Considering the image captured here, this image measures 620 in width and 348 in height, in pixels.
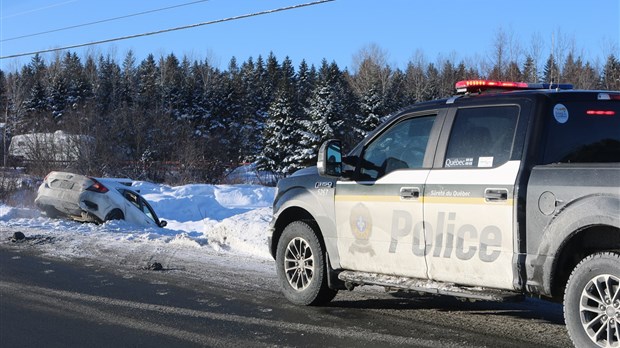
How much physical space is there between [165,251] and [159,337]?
5.32m

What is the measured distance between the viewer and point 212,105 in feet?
245

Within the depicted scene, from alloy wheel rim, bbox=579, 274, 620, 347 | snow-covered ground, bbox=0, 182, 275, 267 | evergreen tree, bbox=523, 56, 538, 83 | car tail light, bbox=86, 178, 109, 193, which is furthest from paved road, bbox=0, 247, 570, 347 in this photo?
evergreen tree, bbox=523, 56, 538, 83

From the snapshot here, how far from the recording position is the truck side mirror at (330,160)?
21.6 ft

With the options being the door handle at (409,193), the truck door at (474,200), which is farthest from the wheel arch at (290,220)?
the truck door at (474,200)

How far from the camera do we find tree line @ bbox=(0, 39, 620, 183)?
41219mm

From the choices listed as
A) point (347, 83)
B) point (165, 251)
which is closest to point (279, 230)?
point (165, 251)

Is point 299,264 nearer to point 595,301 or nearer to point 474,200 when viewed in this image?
point 474,200

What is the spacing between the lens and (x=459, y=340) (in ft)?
18.0

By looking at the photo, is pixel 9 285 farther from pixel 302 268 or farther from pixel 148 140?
pixel 148 140

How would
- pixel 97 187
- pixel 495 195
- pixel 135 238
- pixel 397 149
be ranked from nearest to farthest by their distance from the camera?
pixel 495 195, pixel 397 149, pixel 135 238, pixel 97 187

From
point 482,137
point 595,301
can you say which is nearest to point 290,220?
point 482,137

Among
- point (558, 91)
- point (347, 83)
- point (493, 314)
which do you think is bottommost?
point (493, 314)

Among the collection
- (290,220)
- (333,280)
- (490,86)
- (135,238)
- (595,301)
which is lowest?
(135,238)

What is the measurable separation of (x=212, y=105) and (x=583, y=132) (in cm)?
7094
